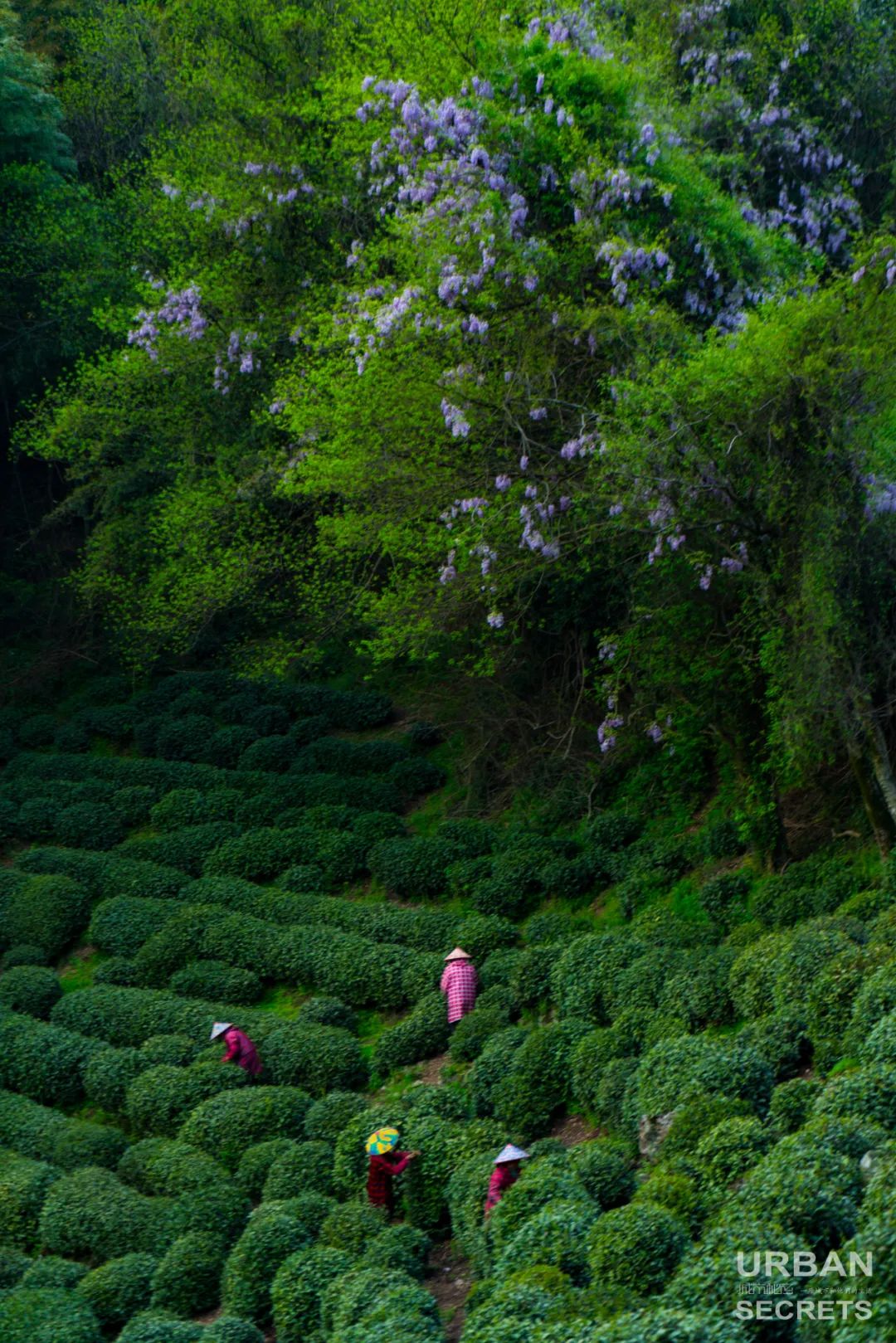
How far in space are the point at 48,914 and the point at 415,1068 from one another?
7.88 meters

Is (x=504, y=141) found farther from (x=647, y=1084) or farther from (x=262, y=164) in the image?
(x=647, y=1084)

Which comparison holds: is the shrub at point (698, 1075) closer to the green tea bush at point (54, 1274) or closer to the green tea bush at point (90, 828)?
the green tea bush at point (54, 1274)

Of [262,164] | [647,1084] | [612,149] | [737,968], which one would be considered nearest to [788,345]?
[612,149]

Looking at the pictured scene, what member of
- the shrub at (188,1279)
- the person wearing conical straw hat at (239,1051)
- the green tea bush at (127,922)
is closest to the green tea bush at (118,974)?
the green tea bush at (127,922)

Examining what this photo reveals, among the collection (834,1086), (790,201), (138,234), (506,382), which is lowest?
(834,1086)

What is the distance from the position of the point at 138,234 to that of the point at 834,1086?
2695 centimetres

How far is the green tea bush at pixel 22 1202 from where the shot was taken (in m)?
13.9

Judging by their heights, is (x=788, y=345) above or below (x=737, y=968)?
above

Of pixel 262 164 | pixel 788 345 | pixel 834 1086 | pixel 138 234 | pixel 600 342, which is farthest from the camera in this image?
pixel 138 234

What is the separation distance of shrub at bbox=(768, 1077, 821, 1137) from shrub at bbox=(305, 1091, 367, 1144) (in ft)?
15.1

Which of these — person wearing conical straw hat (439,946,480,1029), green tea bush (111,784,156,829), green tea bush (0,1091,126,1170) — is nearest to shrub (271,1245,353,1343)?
green tea bush (0,1091,126,1170)

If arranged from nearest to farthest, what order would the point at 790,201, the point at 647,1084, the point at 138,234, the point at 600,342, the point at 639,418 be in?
the point at 647,1084 < the point at 639,418 < the point at 600,342 < the point at 790,201 < the point at 138,234

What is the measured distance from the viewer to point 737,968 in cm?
1288

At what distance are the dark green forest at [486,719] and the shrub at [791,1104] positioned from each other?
0.06m
